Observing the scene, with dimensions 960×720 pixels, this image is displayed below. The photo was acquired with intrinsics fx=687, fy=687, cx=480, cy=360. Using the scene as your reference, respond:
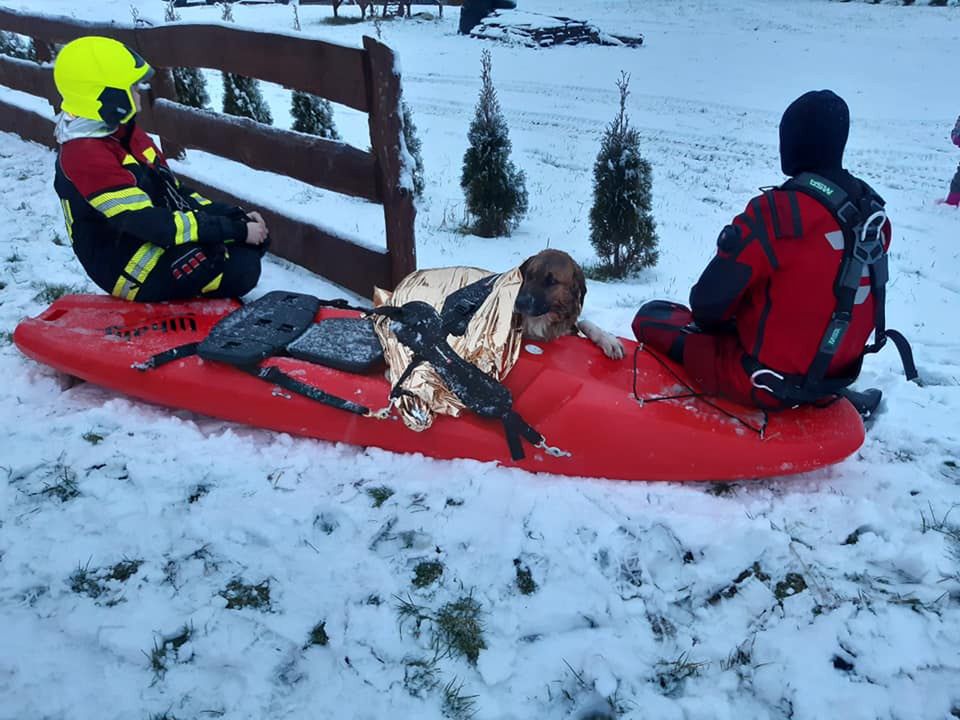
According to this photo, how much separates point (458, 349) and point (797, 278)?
4.51ft

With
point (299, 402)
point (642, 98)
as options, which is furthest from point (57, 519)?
point (642, 98)

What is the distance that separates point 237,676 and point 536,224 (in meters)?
5.40

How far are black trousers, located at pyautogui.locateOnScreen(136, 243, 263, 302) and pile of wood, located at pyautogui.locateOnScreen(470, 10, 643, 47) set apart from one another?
1515 cm

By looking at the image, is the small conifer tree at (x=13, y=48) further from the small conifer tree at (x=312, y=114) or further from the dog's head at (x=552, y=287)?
the dog's head at (x=552, y=287)

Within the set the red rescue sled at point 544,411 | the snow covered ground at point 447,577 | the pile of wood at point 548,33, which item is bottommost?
the snow covered ground at point 447,577

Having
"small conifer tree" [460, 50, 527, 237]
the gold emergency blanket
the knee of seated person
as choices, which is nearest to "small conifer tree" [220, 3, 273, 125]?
"small conifer tree" [460, 50, 527, 237]

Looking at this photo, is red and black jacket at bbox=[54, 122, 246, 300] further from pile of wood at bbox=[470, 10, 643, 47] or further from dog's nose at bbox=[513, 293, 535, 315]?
pile of wood at bbox=[470, 10, 643, 47]

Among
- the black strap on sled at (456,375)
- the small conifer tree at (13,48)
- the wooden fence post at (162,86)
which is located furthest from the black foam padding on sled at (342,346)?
the small conifer tree at (13,48)

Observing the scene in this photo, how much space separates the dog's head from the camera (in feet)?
10.1

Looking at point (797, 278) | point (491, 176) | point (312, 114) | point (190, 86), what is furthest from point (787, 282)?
point (190, 86)

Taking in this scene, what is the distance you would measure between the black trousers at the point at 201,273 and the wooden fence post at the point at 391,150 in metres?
0.83

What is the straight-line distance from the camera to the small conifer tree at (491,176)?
6.05 meters

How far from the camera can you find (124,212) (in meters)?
3.21

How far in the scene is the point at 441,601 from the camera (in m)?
2.27
